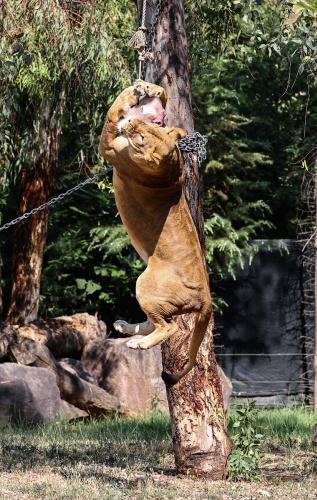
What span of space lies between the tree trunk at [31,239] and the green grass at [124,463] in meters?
2.06

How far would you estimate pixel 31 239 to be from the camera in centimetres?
1077

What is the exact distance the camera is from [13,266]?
36.1 feet

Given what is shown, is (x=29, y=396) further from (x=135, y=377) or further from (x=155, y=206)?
(x=155, y=206)

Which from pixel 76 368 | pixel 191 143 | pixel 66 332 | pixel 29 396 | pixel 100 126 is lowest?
pixel 29 396

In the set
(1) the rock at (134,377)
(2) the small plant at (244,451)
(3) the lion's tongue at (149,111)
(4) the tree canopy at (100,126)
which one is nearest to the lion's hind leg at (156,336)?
(3) the lion's tongue at (149,111)

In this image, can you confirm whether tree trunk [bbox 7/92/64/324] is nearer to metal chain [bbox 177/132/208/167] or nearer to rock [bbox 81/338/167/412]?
rock [bbox 81/338/167/412]

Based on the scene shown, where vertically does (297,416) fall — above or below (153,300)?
below

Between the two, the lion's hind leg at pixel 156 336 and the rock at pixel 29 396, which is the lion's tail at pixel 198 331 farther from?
the rock at pixel 29 396

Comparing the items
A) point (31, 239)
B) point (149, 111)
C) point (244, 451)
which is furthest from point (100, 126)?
point (149, 111)

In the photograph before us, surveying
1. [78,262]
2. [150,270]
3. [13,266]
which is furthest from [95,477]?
[78,262]

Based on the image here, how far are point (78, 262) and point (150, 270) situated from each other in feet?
26.4

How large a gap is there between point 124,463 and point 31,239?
4416 mm

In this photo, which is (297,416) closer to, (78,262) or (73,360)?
(73,360)

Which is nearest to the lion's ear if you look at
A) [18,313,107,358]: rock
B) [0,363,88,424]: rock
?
[0,363,88,424]: rock
